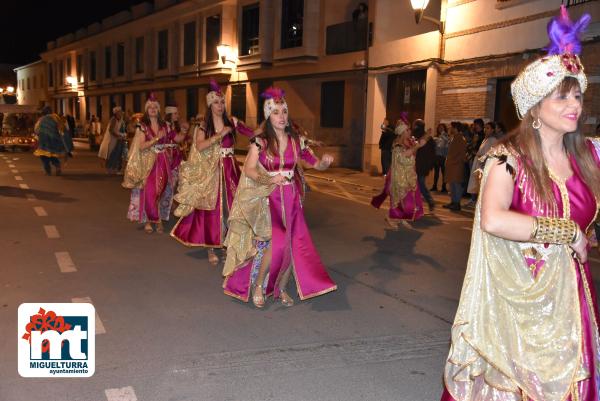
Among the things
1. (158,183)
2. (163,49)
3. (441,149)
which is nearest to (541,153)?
(158,183)

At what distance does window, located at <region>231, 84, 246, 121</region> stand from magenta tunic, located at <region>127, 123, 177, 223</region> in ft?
65.3

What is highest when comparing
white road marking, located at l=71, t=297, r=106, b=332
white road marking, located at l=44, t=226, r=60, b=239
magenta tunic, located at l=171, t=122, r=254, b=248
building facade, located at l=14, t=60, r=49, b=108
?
building facade, located at l=14, t=60, r=49, b=108

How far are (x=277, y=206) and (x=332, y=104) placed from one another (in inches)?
703

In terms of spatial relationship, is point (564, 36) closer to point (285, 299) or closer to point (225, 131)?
point (285, 299)

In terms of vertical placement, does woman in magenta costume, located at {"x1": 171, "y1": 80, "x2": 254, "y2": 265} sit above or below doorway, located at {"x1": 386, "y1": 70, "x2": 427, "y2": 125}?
below

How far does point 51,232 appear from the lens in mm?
8422

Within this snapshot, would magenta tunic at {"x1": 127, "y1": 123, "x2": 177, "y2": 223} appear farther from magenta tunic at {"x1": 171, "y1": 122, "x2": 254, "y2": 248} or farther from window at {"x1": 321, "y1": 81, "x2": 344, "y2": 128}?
window at {"x1": 321, "y1": 81, "x2": 344, "y2": 128}

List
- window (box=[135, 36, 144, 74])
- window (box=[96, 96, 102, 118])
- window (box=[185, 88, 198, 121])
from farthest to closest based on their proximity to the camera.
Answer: window (box=[96, 96, 102, 118]) → window (box=[135, 36, 144, 74]) → window (box=[185, 88, 198, 121])

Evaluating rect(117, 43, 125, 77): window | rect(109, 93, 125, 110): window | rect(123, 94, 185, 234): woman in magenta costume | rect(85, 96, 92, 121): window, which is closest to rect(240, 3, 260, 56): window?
rect(117, 43, 125, 77): window

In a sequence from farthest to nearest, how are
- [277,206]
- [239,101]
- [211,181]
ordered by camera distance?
1. [239,101]
2. [211,181]
3. [277,206]

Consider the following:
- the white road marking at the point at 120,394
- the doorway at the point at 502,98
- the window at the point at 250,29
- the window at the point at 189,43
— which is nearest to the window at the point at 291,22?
the window at the point at 250,29

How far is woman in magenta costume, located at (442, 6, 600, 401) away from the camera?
2340 mm

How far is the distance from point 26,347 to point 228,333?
1420mm

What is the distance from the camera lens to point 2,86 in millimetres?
72938
